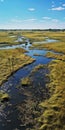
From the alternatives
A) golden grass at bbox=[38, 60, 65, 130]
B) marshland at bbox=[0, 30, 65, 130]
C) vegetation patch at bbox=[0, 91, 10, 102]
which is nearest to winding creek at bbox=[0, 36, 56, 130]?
marshland at bbox=[0, 30, 65, 130]

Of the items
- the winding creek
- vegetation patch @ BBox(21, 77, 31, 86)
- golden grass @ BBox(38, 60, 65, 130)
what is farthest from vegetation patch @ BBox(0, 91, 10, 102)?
vegetation patch @ BBox(21, 77, 31, 86)

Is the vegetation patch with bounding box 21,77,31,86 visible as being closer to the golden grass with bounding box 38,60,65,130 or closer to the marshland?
the marshland

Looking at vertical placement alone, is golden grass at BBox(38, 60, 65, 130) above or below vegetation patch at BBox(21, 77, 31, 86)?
below

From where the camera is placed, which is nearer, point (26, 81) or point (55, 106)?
point (55, 106)

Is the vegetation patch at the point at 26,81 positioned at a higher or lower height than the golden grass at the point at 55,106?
higher

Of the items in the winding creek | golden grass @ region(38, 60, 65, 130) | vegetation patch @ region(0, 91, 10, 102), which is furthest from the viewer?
vegetation patch @ region(0, 91, 10, 102)

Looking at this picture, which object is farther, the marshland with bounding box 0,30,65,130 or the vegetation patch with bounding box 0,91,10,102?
the vegetation patch with bounding box 0,91,10,102

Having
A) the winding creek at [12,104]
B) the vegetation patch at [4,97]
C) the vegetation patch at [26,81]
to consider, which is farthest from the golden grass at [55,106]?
the vegetation patch at [4,97]

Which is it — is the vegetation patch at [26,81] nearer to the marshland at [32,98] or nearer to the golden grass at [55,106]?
the marshland at [32,98]

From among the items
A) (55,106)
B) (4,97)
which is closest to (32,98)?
(4,97)

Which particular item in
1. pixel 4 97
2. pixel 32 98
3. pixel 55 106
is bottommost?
pixel 32 98

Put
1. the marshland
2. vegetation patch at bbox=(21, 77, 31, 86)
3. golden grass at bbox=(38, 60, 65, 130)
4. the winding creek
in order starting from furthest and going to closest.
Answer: vegetation patch at bbox=(21, 77, 31, 86), the marshland, the winding creek, golden grass at bbox=(38, 60, 65, 130)

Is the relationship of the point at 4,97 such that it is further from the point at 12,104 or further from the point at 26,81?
the point at 26,81

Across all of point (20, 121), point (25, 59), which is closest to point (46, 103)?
point (20, 121)
